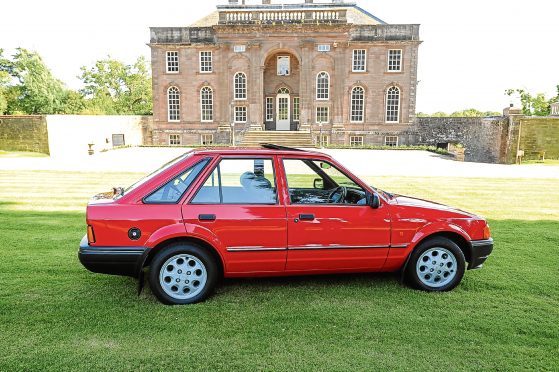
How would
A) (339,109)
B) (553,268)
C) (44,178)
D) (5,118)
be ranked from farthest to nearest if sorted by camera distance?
(339,109), (5,118), (44,178), (553,268)

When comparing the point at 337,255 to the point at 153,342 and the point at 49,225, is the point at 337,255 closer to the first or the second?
the point at 153,342

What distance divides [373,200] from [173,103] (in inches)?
1456

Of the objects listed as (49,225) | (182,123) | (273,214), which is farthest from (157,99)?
(273,214)

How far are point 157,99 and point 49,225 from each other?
33026 millimetres

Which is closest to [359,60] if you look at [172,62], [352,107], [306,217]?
[352,107]

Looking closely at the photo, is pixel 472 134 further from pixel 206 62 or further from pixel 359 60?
pixel 206 62

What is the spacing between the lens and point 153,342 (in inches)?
139

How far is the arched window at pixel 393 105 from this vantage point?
37.3m

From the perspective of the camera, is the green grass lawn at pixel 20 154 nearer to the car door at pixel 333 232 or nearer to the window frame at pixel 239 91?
the window frame at pixel 239 91

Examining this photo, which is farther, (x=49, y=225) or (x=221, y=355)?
(x=49, y=225)

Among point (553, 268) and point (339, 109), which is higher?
point (339, 109)

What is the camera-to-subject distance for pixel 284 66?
38.6 meters

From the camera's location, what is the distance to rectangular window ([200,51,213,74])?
37938 mm

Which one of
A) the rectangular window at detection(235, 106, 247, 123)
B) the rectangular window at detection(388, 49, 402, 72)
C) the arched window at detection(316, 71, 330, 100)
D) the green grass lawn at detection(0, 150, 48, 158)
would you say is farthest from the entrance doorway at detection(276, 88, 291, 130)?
the green grass lawn at detection(0, 150, 48, 158)
